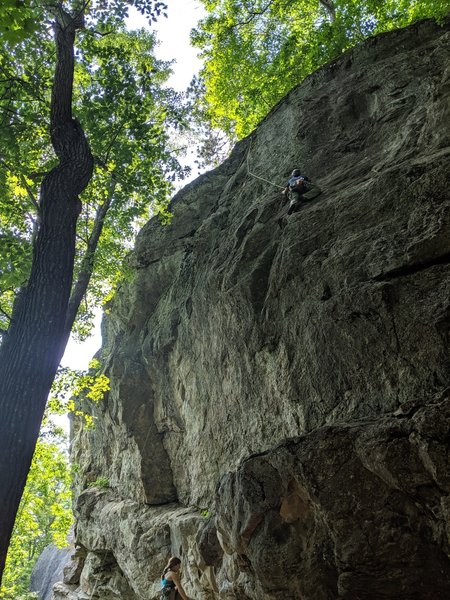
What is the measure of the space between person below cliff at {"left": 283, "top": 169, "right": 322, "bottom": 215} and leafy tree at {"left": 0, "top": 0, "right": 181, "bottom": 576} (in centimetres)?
362

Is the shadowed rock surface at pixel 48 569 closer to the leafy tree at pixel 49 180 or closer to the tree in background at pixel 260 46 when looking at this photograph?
the leafy tree at pixel 49 180

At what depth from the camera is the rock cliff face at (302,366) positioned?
4762 millimetres

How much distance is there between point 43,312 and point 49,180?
2.11 meters

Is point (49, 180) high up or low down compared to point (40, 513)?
up

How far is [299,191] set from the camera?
8.91 meters

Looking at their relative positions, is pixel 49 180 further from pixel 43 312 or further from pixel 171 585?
pixel 171 585

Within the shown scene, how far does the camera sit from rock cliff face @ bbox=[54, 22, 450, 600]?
4762mm

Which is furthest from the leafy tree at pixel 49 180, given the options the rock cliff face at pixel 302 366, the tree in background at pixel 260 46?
the tree in background at pixel 260 46

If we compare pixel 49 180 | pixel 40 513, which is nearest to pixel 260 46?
pixel 49 180

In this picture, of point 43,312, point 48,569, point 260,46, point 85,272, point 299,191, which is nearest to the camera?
point 43,312

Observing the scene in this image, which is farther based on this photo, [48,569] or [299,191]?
[48,569]

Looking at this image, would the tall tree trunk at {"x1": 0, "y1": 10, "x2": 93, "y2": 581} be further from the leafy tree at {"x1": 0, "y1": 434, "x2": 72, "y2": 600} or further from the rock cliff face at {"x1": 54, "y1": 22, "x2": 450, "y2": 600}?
the leafy tree at {"x1": 0, "y1": 434, "x2": 72, "y2": 600}

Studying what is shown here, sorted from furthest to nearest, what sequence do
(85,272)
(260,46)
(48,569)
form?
(48,569), (260,46), (85,272)

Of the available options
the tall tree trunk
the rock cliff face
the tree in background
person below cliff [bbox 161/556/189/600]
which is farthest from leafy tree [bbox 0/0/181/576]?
the tree in background
